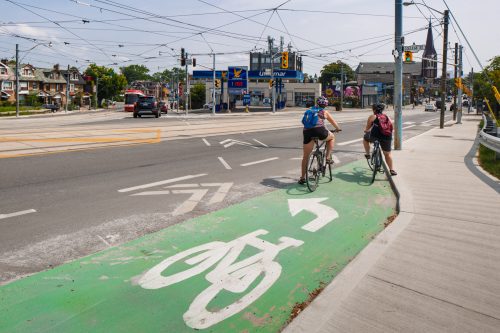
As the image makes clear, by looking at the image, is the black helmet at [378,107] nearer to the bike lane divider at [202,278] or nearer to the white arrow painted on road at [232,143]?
the bike lane divider at [202,278]

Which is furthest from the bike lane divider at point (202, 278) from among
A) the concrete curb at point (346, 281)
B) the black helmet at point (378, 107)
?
the black helmet at point (378, 107)

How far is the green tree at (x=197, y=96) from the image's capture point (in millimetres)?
81688

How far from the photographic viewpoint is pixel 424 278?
3.87m

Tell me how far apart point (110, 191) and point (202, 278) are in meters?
4.01

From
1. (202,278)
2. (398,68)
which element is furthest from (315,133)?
(398,68)

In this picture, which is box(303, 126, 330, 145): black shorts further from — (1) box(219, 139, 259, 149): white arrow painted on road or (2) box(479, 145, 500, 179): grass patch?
(1) box(219, 139, 259, 149): white arrow painted on road

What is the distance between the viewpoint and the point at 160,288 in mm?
3654

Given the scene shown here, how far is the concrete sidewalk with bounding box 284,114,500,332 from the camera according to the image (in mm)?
3139

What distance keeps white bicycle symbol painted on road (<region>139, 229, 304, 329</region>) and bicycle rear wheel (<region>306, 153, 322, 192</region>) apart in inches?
110

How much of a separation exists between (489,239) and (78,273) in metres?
4.63

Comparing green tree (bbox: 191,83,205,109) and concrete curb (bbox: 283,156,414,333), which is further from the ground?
green tree (bbox: 191,83,205,109)

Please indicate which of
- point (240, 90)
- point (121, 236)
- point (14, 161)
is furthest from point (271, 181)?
point (240, 90)

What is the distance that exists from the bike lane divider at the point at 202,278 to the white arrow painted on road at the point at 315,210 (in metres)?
0.04

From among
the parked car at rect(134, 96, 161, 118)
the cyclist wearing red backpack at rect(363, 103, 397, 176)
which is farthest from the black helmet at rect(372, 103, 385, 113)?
the parked car at rect(134, 96, 161, 118)
